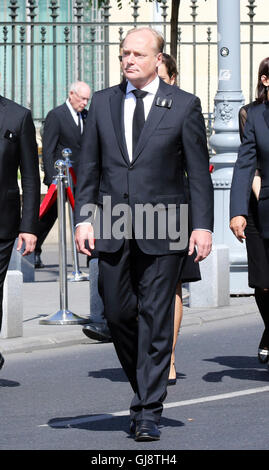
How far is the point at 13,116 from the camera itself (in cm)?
839

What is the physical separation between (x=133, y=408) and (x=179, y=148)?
4.30 ft

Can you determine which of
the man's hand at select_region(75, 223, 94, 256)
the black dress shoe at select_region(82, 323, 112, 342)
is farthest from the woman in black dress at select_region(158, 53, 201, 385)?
the man's hand at select_region(75, 223, 94, 256)

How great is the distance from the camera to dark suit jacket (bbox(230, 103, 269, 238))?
8398 mm

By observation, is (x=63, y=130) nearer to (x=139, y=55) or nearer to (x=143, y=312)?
(x=139, y=55)

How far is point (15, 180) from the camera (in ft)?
27.6

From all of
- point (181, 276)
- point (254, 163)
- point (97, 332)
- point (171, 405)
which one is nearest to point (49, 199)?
point (97, 332)

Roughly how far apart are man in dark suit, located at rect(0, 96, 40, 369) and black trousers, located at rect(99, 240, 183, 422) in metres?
1.33

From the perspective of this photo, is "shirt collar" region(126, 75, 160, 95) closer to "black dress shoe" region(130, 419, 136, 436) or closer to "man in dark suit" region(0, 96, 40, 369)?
"man in dark suit" region(0, 96, 40, 369)

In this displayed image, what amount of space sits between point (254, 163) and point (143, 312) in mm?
1810

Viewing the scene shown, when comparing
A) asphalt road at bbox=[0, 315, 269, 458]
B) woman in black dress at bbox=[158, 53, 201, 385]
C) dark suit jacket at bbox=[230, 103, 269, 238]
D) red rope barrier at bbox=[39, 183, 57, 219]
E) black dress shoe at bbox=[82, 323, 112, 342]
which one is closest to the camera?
asphalt road at bbox=[0, 315, 269, 458]

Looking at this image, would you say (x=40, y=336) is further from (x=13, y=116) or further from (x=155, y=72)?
(x=155, y=72)

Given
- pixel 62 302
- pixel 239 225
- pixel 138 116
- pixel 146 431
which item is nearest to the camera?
pixel 146 431

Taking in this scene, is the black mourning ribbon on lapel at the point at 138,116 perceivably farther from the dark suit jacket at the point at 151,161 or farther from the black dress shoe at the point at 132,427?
the black dress shoe at the point at 132,427
